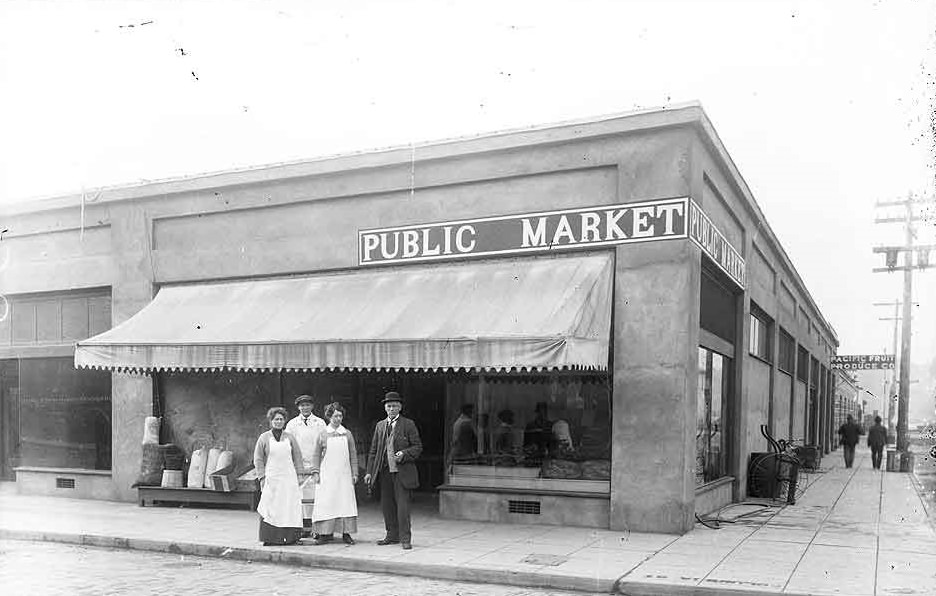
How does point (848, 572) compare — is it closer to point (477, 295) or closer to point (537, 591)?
point (537, 591)

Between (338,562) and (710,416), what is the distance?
6.96m

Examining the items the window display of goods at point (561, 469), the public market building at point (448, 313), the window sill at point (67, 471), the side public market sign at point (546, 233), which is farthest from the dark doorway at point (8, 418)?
the window display of goods at point (561, 469)

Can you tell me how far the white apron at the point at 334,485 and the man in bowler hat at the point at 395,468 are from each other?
0.34m

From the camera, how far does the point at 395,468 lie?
10.1 m

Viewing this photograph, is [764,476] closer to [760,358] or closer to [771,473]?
[771,473]

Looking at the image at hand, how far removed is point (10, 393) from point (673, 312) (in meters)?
14.3

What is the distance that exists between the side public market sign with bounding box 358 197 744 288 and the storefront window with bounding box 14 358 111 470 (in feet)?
21.1

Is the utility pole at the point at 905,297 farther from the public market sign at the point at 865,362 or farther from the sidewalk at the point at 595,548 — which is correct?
the sidewalk at the point at 595,548

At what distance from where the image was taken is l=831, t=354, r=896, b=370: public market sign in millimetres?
38116

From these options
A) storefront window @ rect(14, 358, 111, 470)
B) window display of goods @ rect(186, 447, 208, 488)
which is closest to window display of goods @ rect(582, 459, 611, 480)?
window display of goods @ rect(186, 447, 208, 488)

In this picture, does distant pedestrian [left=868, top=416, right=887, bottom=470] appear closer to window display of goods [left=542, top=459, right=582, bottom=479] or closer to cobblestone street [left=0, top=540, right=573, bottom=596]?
window display of goods [left=542, top=459, right=582, bottom=479]

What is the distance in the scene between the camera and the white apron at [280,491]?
1009cm

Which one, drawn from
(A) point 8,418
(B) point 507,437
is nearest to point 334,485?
(B) point 507,437

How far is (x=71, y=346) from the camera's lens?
1585cm
